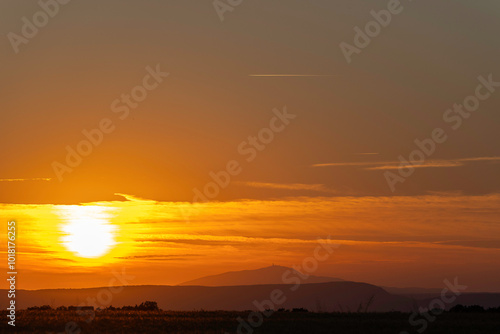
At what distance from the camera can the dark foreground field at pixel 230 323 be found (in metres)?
35.4

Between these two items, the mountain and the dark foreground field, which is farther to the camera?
the mountain

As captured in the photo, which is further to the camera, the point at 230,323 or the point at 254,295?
the point at 254,295

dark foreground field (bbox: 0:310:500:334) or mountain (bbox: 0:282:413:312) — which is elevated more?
mountain (bbox: 0:282:413:312)

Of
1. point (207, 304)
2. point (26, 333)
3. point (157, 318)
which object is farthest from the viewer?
point (207, 304)

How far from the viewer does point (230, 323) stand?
37.9 meters

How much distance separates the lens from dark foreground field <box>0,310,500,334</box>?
116 feet

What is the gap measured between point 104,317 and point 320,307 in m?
12.3

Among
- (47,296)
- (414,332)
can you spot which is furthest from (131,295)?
(414,332)

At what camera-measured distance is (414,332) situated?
115 feet

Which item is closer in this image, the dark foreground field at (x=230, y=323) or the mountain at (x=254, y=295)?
the dark foreground field at (x=230, y=323)

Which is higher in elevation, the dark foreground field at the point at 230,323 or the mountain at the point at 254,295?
the mountain at the point at 254,295

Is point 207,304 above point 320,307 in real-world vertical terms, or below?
above

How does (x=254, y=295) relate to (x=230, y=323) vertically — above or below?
above

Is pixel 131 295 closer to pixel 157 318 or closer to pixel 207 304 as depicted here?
pixel 207 304
